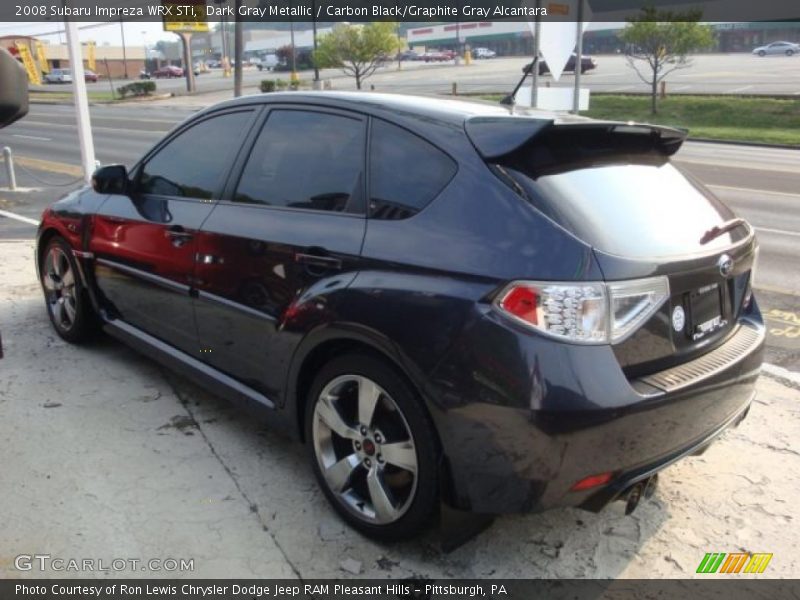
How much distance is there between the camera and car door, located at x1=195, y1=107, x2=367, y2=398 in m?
2.99

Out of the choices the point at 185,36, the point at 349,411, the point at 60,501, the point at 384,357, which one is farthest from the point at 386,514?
the point at 185,36

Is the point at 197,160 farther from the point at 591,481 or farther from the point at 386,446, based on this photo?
the point at 591,481

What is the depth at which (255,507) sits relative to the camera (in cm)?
319

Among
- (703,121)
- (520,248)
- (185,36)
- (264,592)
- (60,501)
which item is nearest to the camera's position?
(520,248)

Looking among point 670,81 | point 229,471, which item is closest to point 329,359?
point 229,471

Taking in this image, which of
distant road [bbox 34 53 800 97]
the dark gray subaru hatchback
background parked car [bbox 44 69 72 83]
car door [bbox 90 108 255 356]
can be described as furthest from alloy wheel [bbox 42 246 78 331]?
background parked car [bbox 44 69 72 83]

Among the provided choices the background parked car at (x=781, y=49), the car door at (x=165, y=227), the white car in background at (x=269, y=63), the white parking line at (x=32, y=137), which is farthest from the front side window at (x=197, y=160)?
the white car in background at (x=269, y=63)

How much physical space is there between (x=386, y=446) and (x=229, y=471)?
1.05 meters

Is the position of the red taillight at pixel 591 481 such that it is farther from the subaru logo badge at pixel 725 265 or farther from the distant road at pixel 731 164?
the distant road at pixel 731 164

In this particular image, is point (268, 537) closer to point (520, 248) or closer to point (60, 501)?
point (60, 501)

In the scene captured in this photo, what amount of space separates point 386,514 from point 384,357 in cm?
63

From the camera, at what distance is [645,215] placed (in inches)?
111

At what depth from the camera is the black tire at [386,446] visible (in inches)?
103

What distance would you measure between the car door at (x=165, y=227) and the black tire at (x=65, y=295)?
1.00ft
